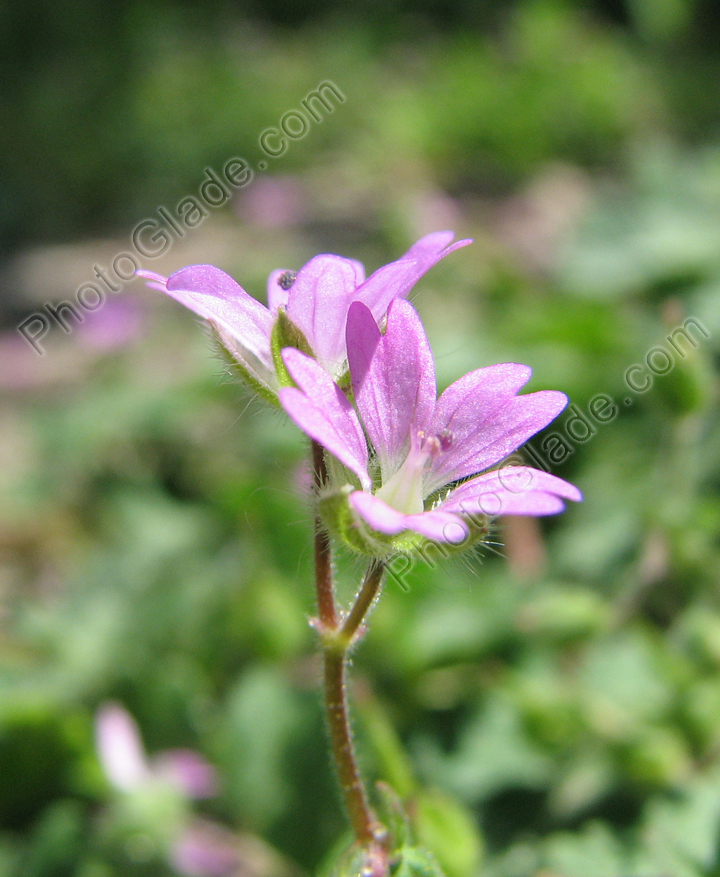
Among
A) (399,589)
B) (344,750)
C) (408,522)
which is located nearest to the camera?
(408,522)

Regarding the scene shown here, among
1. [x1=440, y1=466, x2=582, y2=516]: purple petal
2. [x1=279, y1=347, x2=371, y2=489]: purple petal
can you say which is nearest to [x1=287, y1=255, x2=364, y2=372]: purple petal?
[x1=279, y1=347, x2=371, y2=489]: purple petal

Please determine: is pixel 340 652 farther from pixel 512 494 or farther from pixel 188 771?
pixel 188 771

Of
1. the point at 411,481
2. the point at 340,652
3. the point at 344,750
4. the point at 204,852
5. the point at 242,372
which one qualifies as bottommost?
the point at 204,852

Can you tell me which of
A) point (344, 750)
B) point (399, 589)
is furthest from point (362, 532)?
point (399, 589)

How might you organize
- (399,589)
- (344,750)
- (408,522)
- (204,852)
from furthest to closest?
(399,589)
(204,852)
(344,750)
(408,522)

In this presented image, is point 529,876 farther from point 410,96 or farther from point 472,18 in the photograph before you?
point 472,18
